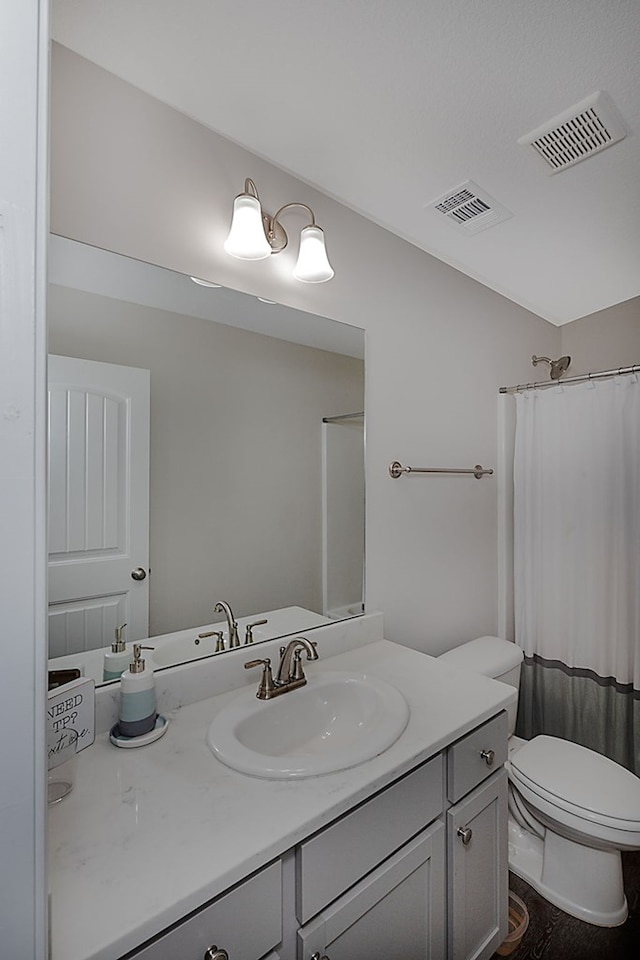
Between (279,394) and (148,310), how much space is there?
1.46 ft

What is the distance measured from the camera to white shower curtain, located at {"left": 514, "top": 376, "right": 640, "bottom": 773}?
2029 mm

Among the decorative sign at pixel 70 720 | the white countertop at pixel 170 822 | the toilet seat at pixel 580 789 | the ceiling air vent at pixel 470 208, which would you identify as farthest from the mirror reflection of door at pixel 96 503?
the toilet seat at pixel 580 789

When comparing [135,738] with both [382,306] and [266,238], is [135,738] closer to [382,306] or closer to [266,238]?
[266,238]

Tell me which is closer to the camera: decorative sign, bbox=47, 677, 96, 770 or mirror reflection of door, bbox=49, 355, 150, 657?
decorative sign, bbox=47, 677, 96, 770

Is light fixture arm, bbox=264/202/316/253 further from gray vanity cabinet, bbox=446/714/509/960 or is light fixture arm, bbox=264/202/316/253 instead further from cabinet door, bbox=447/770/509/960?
cabinet door, bbox=447/770/509/960

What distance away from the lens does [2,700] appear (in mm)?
455

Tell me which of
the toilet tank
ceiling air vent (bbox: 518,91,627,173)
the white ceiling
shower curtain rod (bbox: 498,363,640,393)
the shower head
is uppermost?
the white ceiling

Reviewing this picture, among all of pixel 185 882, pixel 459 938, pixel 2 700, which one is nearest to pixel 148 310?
pixel 2 700

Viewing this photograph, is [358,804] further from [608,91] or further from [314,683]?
[608,91]

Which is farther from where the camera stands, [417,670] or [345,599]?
[345,599]

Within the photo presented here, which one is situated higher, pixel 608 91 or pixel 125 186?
pixel 608 91

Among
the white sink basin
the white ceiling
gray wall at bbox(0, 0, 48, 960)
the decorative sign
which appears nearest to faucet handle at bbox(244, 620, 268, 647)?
the white sink basin

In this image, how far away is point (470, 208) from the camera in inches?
68.7

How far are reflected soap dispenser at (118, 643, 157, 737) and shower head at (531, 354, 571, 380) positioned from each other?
246 centimetres
